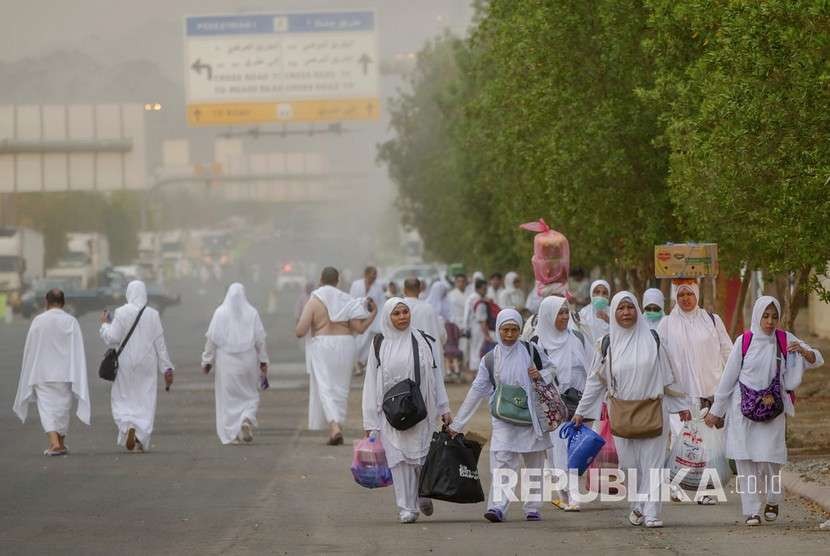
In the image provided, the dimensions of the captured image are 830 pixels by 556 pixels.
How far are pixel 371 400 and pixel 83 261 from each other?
73090 mm

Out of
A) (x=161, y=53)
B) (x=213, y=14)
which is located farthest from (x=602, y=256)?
(x=161, y=53)

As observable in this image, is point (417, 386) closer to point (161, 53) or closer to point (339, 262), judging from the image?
point (161, 53)

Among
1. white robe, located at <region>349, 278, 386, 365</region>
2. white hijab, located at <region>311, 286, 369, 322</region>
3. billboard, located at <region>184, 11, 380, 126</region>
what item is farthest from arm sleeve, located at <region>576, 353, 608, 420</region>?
billboard, located at <region>184, 11, 380, 126</region>

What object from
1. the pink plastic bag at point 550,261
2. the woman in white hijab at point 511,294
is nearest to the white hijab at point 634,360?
the pink plastic bag at point 550,261

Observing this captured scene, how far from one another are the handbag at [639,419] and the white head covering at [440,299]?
16.8 meters

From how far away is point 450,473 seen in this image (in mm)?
11891

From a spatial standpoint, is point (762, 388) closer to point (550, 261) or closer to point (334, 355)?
point (550, 261)

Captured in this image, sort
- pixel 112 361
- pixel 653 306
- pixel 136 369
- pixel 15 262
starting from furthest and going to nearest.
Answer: pixel 15 262 → pixel 136 369 → pixel 112 361 → pixel 653 306

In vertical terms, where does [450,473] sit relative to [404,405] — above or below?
below

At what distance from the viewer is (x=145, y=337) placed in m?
18.5

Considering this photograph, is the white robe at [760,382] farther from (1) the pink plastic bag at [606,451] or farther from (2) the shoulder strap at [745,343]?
(1) the pink plastic bag at [606,451]

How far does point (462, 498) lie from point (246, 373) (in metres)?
7.45

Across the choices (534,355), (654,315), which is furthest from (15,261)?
(534,355)

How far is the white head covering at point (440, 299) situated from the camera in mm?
28875
